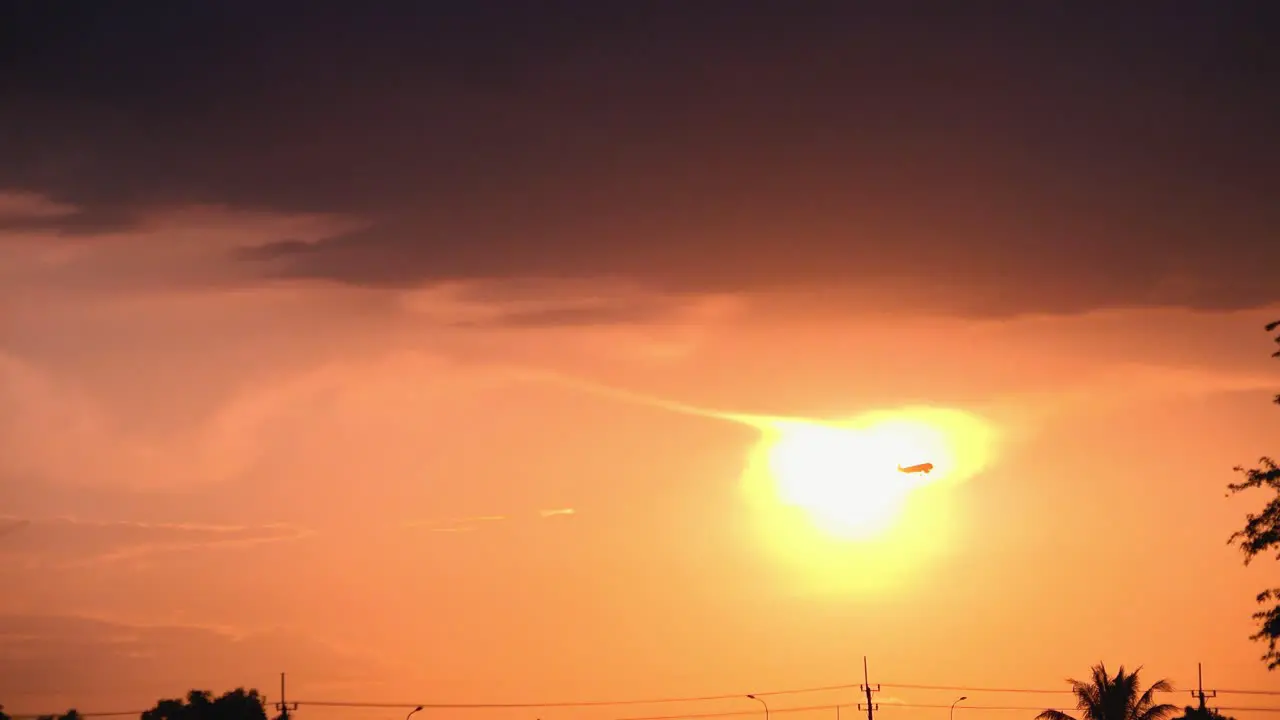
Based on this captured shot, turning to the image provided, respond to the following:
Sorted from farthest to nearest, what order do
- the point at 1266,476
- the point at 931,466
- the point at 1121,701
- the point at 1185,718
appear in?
the point at 931,466 → the point at 1185,718 → the point at 1121,701 → the point at 1266,476

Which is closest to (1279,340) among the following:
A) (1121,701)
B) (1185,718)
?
(1121,701)

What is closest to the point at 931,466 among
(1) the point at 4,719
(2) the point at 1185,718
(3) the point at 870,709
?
(3) the point at 870,709

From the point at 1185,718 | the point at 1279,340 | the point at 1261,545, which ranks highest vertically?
the point at 1279,340

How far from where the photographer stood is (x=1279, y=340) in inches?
2598

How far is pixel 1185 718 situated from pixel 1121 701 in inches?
587

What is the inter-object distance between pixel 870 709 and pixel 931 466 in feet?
90.6

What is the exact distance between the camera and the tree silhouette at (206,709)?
14300 cm

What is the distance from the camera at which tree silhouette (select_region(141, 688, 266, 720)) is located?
143 metres

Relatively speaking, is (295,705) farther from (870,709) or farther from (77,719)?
(870,709)

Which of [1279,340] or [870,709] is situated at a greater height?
[1279,340]

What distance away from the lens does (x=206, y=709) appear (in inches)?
5664

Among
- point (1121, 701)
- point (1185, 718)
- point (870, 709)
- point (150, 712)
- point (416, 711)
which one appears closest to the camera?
point (1121, 701)

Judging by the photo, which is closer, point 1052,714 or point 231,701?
point 1052,714

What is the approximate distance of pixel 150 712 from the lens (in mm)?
144375
